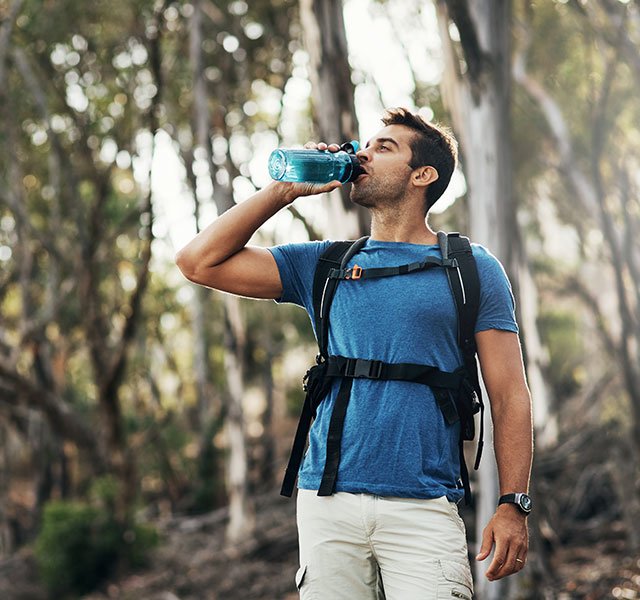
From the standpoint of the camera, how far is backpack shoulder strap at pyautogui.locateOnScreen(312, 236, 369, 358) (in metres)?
3.04

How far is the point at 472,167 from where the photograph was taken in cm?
655

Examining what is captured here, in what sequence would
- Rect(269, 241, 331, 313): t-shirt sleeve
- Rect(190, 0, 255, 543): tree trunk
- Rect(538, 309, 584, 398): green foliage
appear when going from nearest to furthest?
Rect(269, 241, 331, 313): t-shirt sleeve, Rect(190, 0, 255, 543): tree trunk, Rect(538, 309, 584, 398): green foliage

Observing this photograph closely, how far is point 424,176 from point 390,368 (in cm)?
65

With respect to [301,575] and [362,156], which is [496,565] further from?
[362,156]

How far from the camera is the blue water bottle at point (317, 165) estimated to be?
2.96 metres

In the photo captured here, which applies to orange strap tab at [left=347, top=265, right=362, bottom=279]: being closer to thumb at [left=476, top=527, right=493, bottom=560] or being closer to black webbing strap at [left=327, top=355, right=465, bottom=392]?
black webbing strap at [left=327, top=355, right=465, bottom=392]

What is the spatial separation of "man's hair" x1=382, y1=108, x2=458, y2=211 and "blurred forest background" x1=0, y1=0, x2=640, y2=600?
10.5ft

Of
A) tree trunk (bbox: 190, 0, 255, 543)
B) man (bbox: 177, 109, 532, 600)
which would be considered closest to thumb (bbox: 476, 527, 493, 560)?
man (bbox: 177, 109, 532, 600)

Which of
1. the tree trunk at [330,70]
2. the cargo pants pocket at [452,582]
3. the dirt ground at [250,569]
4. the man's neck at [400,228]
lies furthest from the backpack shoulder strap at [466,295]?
the tree trunk at [330,70]

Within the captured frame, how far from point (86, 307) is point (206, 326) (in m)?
13.5

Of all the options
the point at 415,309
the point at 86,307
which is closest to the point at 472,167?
the point at 415,309

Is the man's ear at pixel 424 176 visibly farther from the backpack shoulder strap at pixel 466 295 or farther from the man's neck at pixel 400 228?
the backpack shoulder strap at pixel 466 295

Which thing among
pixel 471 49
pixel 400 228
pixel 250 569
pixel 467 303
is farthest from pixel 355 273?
pixel 250 569

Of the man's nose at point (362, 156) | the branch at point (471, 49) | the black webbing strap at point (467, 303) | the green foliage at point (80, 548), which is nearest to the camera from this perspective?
the black webbing strap at point (467, 303)
